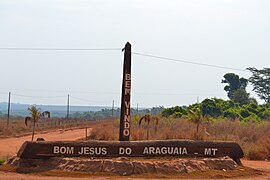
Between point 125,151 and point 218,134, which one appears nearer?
point 125,151

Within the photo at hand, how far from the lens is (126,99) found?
22.3 m

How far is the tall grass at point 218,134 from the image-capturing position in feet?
101

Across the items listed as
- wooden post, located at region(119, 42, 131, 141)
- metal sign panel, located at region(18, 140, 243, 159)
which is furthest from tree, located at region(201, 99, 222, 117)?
wooden post, located at region(119, 42, 131, 141)

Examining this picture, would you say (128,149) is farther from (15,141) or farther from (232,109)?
(232,109)

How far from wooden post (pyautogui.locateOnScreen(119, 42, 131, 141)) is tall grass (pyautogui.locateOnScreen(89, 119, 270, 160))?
33.0 feet

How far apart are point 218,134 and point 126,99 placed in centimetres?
1686

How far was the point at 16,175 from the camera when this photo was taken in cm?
1872

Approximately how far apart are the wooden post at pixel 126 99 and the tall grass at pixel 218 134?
1004 centimetres

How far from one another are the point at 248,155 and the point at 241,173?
9.36 m

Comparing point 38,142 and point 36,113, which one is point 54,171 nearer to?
point 38,142

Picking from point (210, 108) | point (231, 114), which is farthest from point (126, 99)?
point (210, 108)

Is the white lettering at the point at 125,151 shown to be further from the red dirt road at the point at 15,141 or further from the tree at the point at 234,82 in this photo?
the tree at the point at 234,82

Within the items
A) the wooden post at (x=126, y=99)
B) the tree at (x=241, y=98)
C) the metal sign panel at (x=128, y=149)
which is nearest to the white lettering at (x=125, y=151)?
the metal sign panel at (x=128, y=149)

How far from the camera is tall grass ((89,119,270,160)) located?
101 ft
